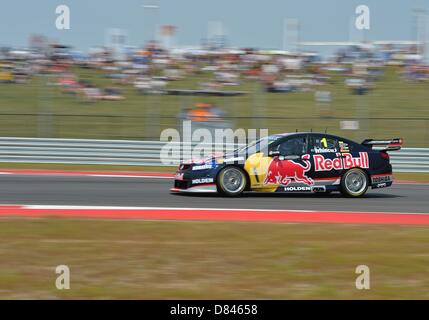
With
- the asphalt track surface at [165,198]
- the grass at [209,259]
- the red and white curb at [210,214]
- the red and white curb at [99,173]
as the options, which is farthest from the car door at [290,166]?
the red and white curb at [99,173]

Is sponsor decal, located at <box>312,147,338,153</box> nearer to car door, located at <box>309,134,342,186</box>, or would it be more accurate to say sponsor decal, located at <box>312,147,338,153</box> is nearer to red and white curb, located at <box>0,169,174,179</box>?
car door, located at <box>309,134,342,186</box>

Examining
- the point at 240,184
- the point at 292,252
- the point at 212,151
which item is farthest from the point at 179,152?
the point at 292,252

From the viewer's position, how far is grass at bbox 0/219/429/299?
6461mm

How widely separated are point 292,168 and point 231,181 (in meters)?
1.14

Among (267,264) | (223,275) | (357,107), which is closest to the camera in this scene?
(223,275)

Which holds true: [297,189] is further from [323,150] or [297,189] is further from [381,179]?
[381,179]

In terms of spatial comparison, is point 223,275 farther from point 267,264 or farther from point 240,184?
point 240,184

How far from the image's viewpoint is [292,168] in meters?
13.3

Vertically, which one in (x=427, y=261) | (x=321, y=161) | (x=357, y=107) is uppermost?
(x=357, y=107)

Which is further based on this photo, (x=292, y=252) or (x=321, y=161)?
(x=321, y=161)

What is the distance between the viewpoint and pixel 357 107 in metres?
23.9

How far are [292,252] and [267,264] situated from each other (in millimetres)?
662

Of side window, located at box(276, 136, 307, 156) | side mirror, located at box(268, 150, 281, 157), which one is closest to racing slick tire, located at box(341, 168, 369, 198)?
side window, located at box(276, 136, 307, 156)

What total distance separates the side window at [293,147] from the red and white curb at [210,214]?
184cm
